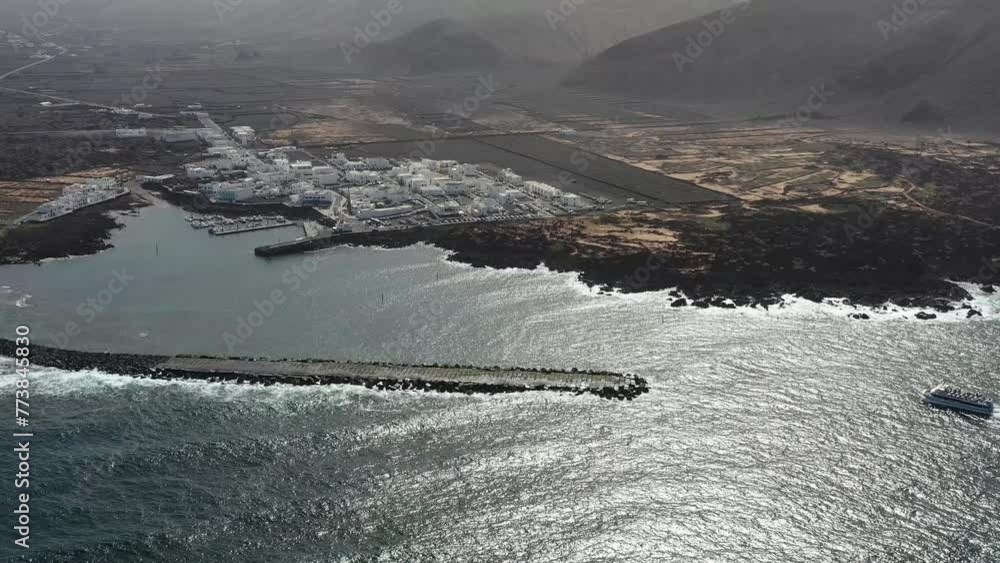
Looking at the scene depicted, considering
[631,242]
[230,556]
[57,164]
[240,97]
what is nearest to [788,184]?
[631,242]

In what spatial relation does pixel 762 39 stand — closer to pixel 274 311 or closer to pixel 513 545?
pixel 274 311

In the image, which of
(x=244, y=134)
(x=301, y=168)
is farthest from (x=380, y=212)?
(x=244, y=134)

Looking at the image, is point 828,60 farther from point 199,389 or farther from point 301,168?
point 199,389

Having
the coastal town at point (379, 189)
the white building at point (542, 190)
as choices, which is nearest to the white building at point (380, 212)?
the coastal town at point (379, 189)

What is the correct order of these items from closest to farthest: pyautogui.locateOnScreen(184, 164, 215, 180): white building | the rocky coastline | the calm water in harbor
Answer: the calm water in harbor
the rocky coastline
pyautogui.locateOnScreen(184, 164, 215, 180): white building

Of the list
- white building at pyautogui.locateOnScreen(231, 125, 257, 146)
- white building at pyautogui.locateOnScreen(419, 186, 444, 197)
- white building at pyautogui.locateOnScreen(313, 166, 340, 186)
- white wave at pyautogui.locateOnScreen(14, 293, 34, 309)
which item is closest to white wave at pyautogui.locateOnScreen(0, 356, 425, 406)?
white wave at pyautogui.locateOnScreen(14, 293, 34, 309)

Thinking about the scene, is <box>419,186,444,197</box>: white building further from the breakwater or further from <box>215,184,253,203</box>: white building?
the breakwater

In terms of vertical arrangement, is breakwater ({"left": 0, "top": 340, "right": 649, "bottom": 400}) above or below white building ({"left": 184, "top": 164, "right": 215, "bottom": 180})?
below
